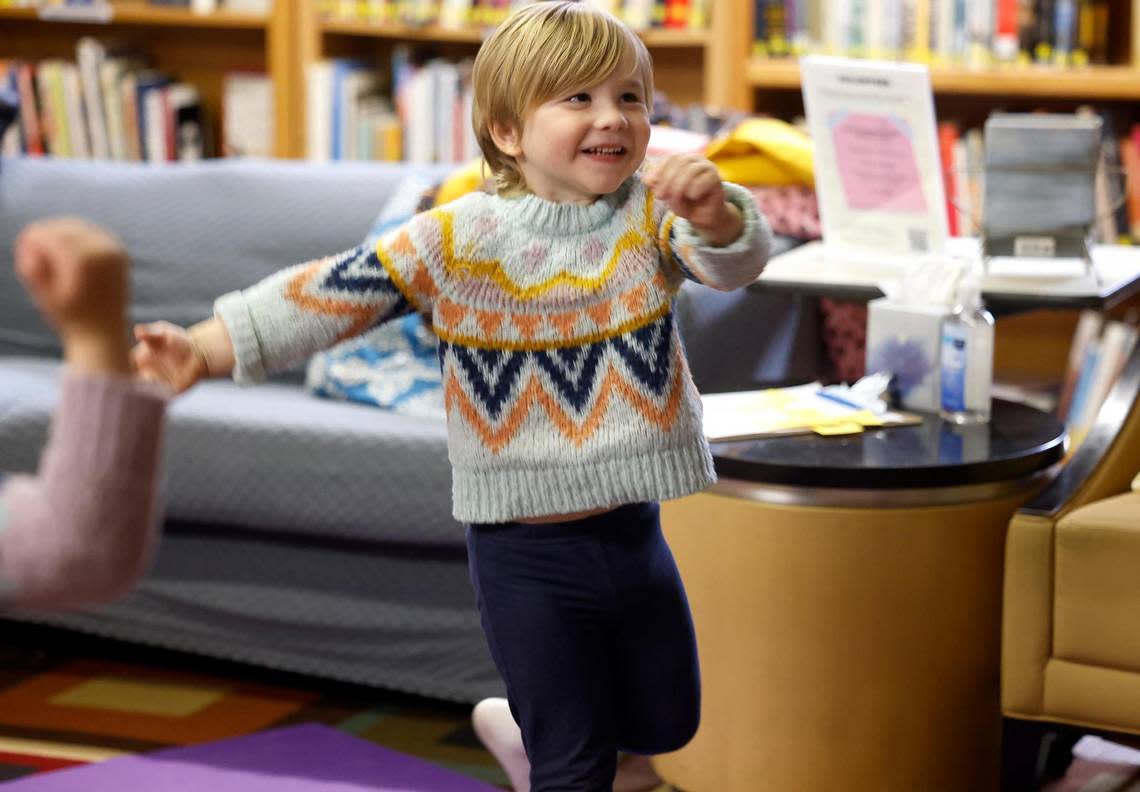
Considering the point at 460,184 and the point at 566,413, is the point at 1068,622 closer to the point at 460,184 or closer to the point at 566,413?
the point at 566,413

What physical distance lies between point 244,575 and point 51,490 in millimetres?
1786

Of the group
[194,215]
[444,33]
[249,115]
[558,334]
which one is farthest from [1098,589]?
[249,115]

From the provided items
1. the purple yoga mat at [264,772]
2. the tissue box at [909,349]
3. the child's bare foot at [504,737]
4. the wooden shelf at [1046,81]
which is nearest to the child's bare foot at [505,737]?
the child's bare foot at [504,737]

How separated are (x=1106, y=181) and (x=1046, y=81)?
23 cm

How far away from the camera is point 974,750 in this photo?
1.98 m

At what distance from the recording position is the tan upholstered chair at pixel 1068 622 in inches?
72.2

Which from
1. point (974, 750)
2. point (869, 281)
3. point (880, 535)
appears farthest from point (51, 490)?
point (869, 281)

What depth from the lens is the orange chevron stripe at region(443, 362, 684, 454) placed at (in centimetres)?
145

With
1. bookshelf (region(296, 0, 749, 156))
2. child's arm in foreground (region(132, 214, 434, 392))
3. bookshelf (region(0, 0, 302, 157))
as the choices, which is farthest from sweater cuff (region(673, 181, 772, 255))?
bookshelf (region(0, 0, 302, 157))

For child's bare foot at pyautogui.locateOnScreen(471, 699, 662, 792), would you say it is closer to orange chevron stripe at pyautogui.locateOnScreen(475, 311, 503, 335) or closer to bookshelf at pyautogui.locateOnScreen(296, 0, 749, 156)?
orange chevron stripe at pyautogui.locateOnScreen(475, 311, 503, 335)

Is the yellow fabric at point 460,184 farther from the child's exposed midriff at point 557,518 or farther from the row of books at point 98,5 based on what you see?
the row of books at point 98,5

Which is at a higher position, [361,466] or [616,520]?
[616,520]

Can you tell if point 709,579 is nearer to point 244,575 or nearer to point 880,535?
point 880,535

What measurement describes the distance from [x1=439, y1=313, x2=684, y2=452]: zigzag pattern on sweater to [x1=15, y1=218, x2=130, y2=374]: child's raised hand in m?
0.61
